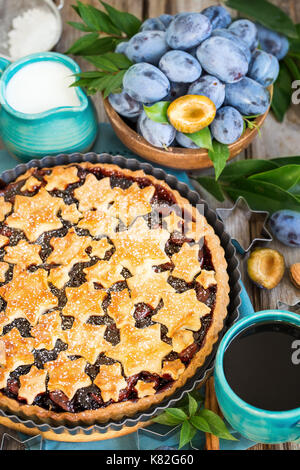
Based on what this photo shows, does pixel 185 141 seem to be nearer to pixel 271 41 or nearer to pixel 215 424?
pixel 271 41

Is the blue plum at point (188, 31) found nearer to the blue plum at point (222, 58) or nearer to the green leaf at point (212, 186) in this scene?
the blue plum at point (222, 58)

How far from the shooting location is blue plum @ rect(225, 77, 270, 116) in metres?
1.56

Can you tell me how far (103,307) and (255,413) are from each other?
457mm

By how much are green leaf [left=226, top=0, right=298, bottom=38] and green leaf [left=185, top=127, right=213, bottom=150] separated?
48 cm

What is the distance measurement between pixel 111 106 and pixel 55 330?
2.19ft

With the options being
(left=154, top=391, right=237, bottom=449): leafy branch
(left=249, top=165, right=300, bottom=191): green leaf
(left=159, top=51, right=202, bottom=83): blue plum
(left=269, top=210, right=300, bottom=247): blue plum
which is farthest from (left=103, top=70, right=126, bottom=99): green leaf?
(left=154, top=391, right=237, bottom=449): leafy branch

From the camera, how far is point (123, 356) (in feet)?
4.41

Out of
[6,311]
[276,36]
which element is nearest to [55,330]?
[6,311]

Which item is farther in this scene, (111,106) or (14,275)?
(111,106)

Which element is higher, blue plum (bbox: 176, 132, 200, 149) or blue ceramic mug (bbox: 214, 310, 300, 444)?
blue plum (bbox: 176, 132, 200, 149)

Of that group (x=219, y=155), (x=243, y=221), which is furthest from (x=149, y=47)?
(x=243, y=221)

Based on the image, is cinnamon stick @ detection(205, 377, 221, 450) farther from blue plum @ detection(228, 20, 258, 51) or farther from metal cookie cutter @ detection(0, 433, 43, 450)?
blue plum @ detection(228, 20, 258, 51)

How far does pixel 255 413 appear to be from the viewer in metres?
1.13

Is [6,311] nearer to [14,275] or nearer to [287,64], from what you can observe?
[14,275]
